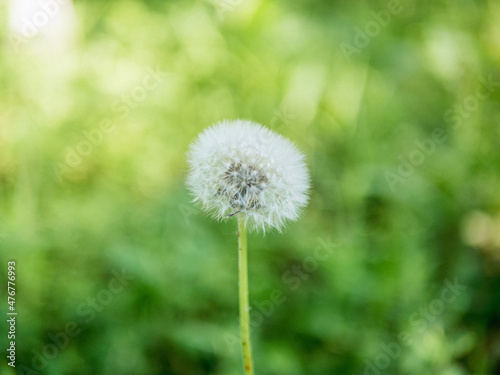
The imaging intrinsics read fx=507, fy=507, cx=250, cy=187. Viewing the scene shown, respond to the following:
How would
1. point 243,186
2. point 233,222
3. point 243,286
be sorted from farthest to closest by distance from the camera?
point 233,222
point 243,186
point 243,286

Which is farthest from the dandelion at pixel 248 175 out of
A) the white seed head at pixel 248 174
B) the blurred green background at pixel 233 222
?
the blurred green background at pixel 233 222

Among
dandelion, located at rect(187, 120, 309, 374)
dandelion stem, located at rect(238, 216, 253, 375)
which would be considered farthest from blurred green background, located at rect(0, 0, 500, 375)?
dandelion, located at rect(187, 120, 309, 374)

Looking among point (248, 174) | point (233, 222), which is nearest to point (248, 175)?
point (248, 174)

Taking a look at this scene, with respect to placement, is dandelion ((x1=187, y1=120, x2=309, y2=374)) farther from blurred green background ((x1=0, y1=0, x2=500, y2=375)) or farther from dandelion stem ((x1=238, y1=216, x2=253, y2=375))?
blurred green background ((x1=0, y1=0, x2=500, y2=375))

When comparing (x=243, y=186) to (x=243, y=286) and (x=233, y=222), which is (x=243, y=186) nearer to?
(x=243, y=286)

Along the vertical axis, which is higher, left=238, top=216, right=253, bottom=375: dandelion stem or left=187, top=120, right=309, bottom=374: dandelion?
left=187, top=120, right=309, bottom=374: dandelion

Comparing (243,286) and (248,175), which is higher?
(248,175)

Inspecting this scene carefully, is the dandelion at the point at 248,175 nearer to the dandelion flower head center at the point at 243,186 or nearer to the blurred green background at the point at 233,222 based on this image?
the dandelion flower head center at the point at 243,186

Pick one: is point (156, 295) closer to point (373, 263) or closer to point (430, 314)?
point (373, 263)
